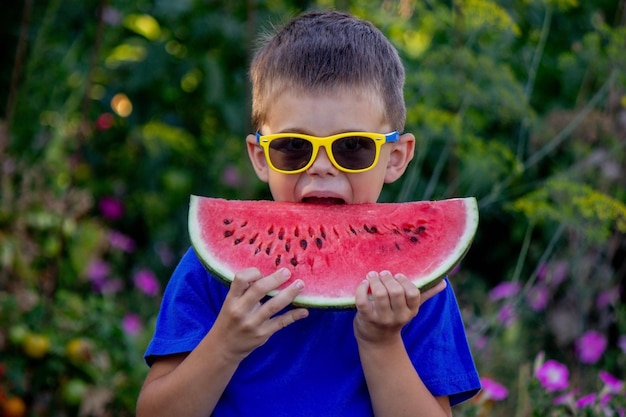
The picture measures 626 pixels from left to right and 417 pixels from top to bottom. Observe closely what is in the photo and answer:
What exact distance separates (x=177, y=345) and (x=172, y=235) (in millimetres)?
3051

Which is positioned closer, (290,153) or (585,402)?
(290,153)

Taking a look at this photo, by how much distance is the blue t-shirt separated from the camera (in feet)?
5.89

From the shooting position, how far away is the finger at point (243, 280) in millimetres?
1646

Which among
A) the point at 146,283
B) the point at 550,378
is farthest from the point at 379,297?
the point at 146,283

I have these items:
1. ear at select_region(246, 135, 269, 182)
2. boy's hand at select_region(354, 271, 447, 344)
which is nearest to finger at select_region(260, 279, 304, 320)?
boy's hand at select_region(354, 271, 447, 344)

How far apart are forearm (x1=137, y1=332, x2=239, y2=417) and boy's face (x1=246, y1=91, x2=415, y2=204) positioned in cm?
40

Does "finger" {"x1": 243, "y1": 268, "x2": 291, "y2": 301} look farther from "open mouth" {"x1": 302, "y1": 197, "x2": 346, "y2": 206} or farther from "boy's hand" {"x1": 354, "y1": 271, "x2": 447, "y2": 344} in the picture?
"open mouth" {"x1": 302, "y1": 197, "x2": 346, "y2": 206}

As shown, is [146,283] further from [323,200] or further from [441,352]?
[441,352]

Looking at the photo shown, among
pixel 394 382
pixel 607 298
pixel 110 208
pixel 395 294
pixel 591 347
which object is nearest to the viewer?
pixel 395 294

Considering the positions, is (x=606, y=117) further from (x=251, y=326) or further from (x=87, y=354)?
(x=251, y=326)

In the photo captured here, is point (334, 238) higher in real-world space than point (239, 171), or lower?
higher

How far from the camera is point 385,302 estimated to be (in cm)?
164

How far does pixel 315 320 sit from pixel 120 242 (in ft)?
9.99

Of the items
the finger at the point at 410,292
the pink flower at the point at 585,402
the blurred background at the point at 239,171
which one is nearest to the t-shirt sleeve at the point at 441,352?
the finger at the point at 410,292
